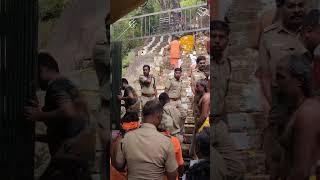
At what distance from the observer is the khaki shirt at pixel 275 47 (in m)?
3.34

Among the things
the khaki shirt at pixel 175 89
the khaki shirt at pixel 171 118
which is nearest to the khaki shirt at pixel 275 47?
the khaki shirt at pixel 171 118

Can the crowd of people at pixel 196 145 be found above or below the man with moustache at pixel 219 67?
below

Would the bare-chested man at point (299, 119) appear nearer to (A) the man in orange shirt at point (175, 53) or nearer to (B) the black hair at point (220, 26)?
(B) the black hair at point (220, 26)

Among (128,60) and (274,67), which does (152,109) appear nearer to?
(274,67)

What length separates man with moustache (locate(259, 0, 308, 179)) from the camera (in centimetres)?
333

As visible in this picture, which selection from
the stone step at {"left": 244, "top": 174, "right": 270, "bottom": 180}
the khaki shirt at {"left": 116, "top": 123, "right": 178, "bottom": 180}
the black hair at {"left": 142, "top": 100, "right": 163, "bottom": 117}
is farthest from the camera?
the black hair at {"left": 142, "top": 100, "right": 163, "bottom": 117}

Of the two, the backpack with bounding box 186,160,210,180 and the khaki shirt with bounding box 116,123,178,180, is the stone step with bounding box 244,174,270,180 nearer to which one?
the backpack with bounding box 186,160,210,180

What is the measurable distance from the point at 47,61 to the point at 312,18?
1.88 metres

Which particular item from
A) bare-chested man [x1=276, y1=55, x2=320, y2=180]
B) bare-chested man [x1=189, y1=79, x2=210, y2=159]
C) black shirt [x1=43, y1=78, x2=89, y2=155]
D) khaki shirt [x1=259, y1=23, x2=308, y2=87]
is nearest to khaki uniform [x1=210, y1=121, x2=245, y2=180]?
bare-chested man [x1=276, y1=55, x2=320, y2=180]

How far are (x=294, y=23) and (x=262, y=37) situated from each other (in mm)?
247

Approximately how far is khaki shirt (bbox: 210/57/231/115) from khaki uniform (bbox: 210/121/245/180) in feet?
0.36

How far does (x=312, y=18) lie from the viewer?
3.25m

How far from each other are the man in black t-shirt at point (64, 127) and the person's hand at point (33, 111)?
3 centimetres

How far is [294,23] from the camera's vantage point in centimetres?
334
